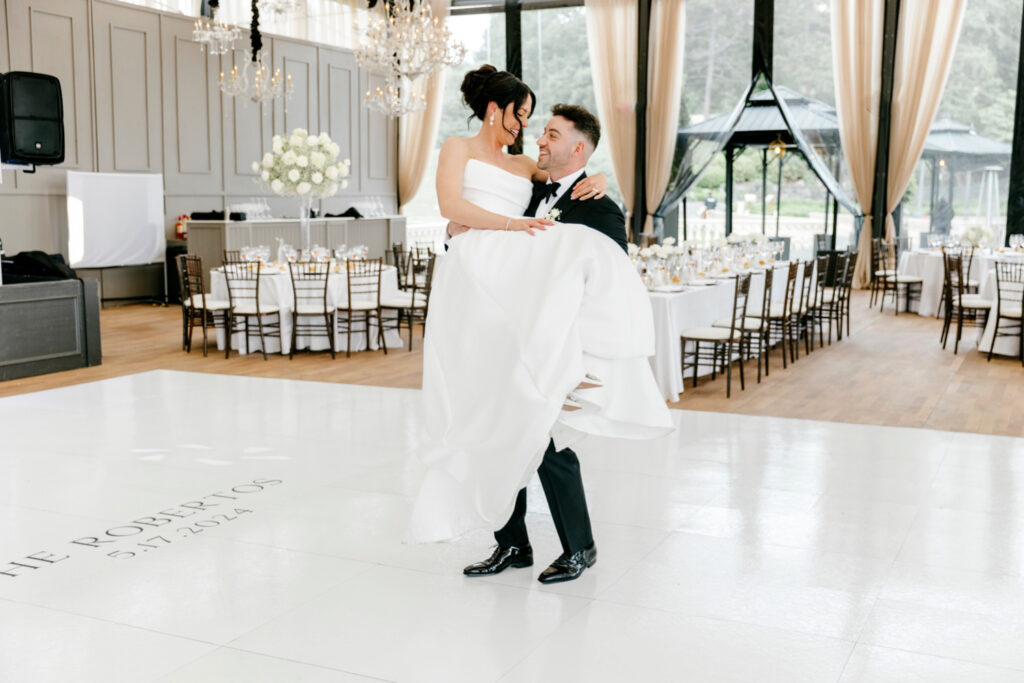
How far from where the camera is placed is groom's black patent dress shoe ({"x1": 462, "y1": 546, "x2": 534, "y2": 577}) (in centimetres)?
340

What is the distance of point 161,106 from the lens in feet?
43.1

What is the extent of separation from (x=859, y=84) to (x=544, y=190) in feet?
39.4

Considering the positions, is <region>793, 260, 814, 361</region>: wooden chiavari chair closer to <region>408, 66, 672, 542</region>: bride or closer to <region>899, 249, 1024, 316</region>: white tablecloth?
<region>899, 249, 1024, 316</region>: white tablecloth

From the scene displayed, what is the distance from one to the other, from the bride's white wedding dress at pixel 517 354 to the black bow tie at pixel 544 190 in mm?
32

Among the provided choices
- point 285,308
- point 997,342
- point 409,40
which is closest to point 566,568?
point 285,308

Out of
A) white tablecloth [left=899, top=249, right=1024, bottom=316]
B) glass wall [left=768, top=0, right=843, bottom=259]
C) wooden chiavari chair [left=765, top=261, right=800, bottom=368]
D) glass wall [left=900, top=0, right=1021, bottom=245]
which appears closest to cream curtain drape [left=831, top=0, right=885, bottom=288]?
glass wall [left=768, top=0, right=843, bottom=259]

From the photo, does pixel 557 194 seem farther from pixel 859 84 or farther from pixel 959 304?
pixel 859 84

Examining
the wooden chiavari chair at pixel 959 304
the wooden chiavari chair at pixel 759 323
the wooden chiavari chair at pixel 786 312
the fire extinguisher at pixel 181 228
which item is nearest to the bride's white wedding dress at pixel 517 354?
the wooden chiavari chair at pixel 759 323

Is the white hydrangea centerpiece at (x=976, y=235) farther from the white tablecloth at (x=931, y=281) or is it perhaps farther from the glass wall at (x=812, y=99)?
the glass wall at (x=812, y=99)

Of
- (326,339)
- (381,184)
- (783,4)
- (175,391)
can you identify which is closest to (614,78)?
(783,4)

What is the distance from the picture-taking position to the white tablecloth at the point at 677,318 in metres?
6.95

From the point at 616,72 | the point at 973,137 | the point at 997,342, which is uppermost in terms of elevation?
the point at 616,72

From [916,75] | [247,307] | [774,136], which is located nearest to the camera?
[247,307]

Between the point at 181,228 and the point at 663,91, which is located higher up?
the point at 663,91
